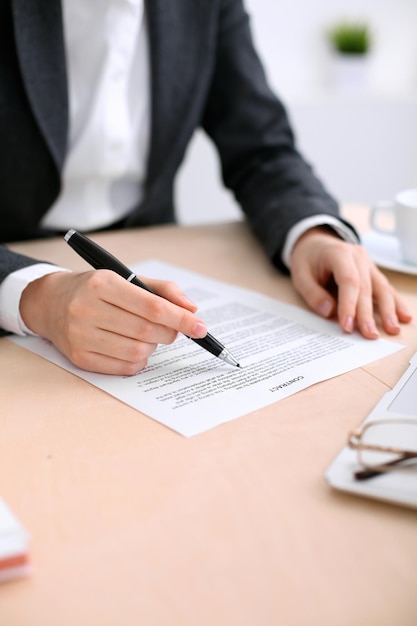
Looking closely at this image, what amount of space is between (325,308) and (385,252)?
253 millimetres

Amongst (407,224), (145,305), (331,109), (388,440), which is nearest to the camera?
(388,440)

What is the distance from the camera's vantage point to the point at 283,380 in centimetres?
65

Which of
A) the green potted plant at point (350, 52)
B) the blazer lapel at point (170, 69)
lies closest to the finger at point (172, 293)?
the blazer lapel at point (170, 69)

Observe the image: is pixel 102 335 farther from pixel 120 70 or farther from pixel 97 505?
pixel 120 70

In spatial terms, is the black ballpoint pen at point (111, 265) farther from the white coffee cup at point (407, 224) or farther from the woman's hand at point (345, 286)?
the white coffee cup at point (407, 224)

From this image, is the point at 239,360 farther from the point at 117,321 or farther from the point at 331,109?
the point at 331,109

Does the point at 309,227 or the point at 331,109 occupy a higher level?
the point at 309,227

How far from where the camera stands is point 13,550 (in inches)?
16.1

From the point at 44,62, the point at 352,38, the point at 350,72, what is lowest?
the point at 350,72

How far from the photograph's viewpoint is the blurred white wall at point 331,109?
7.84 feet

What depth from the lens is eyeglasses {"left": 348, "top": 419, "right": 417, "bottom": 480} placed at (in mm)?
485

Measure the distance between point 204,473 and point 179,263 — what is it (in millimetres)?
537

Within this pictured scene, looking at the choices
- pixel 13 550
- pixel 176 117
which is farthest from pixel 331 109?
pixel 13 550

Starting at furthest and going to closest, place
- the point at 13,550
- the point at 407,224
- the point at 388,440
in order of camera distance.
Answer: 1. the point at 407,224
2. the point at 388,440
3. the point at 13,550
